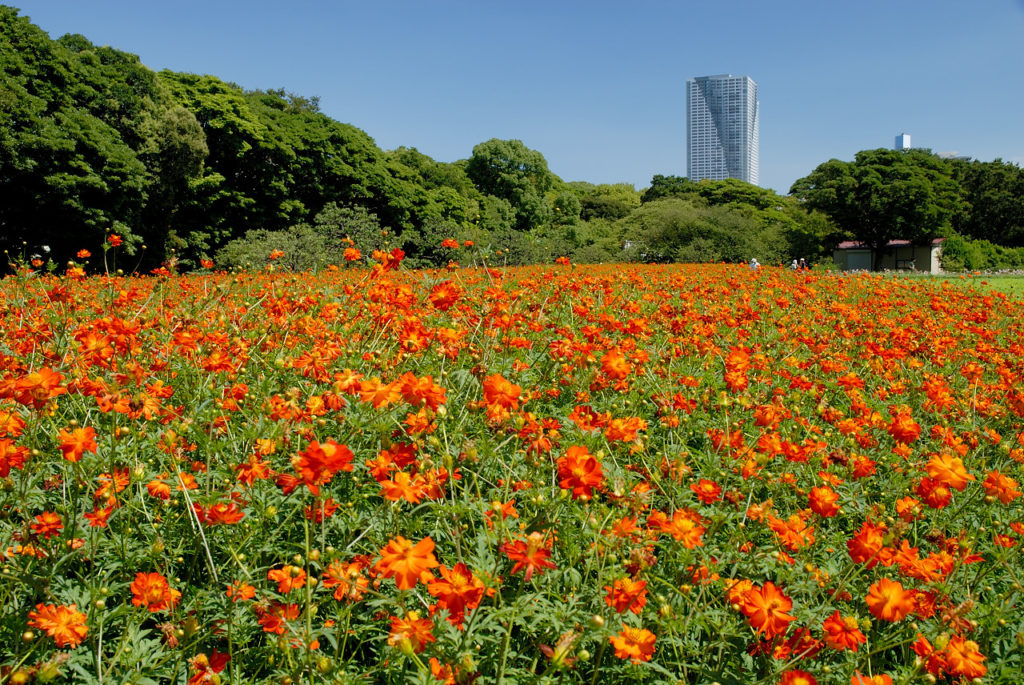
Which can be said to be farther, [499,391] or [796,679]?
[499,391]

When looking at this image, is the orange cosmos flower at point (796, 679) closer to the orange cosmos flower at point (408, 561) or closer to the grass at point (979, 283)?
the orange cosmos flower at point (408, 561)

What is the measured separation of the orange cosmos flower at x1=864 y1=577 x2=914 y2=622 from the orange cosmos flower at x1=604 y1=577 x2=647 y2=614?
1.34 ft

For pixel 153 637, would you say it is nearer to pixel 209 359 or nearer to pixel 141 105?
pixel 209 359

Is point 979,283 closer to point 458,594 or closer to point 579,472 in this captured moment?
point 579,472

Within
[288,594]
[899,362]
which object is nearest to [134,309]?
[288,594]

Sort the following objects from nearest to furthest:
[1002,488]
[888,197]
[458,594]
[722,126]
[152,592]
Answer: [458,594] → [152,592] → [1002,488] → [888,197] → [722,126]

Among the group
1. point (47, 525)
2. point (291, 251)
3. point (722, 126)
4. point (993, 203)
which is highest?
point (722, 126)

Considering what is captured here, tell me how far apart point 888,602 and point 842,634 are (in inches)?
4.9

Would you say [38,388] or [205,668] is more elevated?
[38,388]

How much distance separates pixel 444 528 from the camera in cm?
174

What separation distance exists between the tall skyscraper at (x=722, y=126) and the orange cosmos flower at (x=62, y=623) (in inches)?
7809

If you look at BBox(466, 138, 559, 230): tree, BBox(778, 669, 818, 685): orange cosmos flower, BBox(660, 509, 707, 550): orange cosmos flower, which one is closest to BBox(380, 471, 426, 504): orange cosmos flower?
BBox(660, 509, 707, 550): orange cosmos flower

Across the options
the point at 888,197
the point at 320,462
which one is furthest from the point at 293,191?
the point at 888,197

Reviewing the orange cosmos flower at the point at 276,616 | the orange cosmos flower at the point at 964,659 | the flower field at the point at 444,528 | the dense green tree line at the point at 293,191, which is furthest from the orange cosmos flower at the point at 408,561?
the dense green tree line at the point at 293,191
